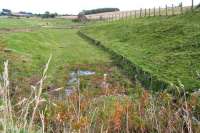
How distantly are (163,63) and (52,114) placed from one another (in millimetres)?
15701

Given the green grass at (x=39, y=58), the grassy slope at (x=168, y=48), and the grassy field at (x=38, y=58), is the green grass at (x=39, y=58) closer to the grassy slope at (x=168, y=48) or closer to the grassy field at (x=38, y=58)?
the grassy field at (x=38, y=58)

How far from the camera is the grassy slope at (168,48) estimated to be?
2502 centimetres

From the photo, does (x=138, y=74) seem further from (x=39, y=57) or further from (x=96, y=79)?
(x=39, y=57)

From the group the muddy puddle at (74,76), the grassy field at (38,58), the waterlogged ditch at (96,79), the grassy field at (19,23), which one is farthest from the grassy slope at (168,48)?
the grassy field at (19,23)

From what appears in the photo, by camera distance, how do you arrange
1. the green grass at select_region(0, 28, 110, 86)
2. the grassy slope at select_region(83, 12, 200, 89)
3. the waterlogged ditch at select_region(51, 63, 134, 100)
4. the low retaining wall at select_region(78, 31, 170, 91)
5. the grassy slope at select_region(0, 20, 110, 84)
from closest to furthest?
the waterlogged ditch at select_region(51, 63, 134, 100)
the low retaining wall at select_region(78, 31, 170, 91)
the grassy slope at select_region(83, 12, 200, 89)
the green grass at select_region(0, 28, 110, 86)
the grassy slope at select_region(0, 20, 110, 84)

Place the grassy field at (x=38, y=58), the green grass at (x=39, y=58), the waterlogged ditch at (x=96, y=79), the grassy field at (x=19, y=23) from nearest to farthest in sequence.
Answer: the waterlogged ditch at (x=96, y=79) → the grassy field at (x=38, y=58) → the green grass at (x=39, y=58) → the grassy field at (x=19, y=23)

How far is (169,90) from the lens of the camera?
66.5 feet

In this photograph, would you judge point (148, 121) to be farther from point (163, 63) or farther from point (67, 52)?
point (67, 52)

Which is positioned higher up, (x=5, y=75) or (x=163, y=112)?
(x=5, y=75)

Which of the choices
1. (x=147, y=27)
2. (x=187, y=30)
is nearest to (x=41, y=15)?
(x=147, y=27)

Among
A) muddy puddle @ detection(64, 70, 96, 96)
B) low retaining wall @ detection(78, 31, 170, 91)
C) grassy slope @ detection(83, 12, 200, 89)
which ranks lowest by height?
muddy puddle @ detection(64, 70, 96, 96)

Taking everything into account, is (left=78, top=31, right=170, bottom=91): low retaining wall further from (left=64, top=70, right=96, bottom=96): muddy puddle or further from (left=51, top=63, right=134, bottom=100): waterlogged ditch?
(left=64, top=70, right=96, bottom=96): muddy puddle

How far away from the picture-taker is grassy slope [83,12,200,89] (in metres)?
25.0

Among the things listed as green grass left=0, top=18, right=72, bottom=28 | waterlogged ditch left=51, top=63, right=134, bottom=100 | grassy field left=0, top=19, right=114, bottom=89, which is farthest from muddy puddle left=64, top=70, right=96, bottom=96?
green grass left=0, top=18, right=72, bottom=28
